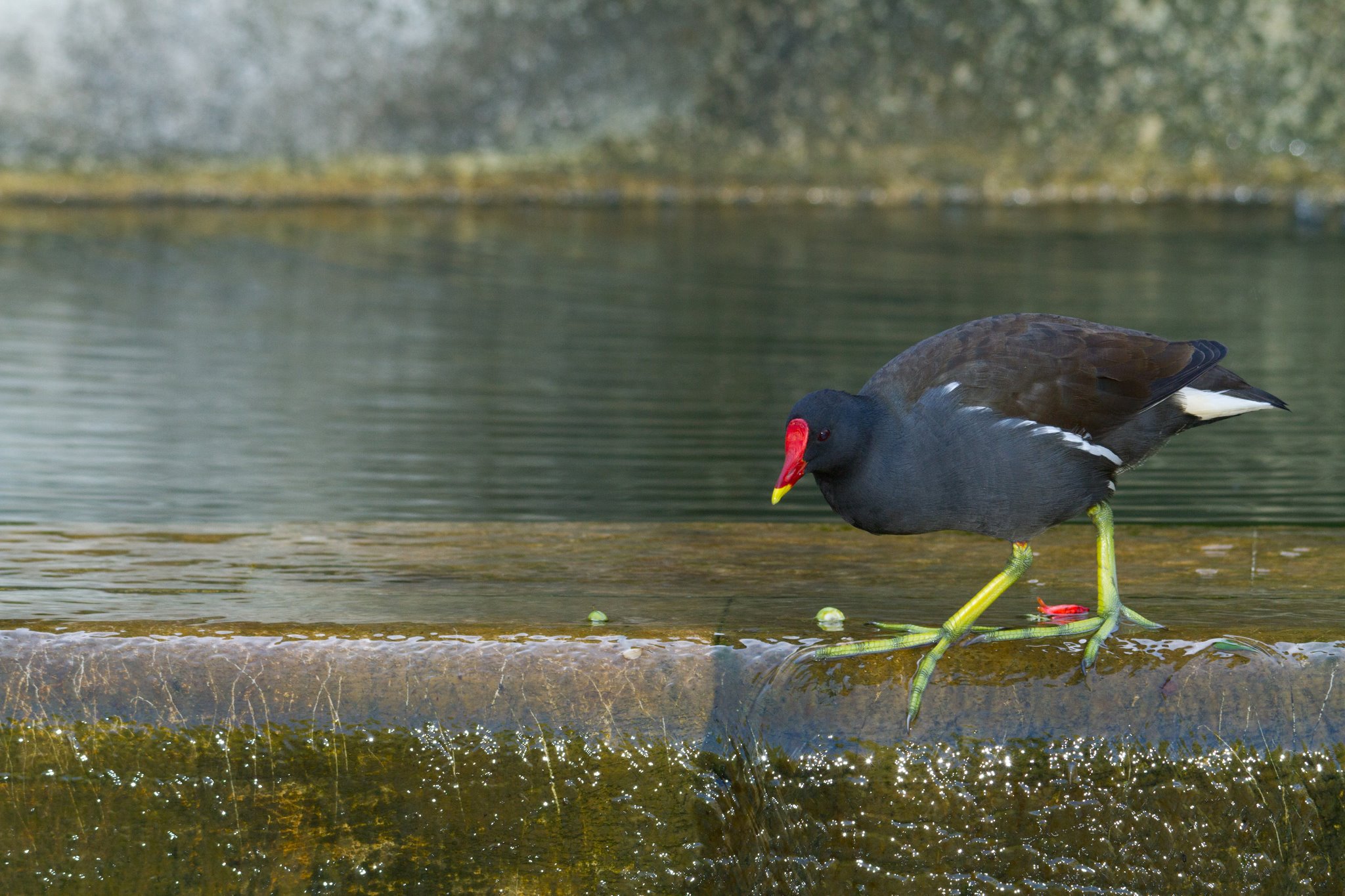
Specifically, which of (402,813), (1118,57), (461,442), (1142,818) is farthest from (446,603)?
(1118,57)

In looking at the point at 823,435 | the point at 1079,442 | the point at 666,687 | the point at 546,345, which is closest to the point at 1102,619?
the point at 1079,442

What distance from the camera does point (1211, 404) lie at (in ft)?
8.26

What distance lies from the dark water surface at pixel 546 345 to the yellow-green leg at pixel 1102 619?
6.43 feet

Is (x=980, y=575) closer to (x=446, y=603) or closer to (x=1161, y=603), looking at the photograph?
(x=1161, y=603)

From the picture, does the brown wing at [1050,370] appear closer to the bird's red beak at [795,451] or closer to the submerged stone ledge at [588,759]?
the bird's red beak at [795,451]

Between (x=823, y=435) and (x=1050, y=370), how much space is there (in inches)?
15.6

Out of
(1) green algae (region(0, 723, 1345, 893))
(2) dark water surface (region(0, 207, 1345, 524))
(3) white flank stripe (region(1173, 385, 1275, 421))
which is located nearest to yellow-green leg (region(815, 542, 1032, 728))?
(1) green algae (region(0, 723, 1345, 893))

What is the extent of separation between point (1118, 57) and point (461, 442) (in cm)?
1085

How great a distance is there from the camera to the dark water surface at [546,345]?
4.94 meters

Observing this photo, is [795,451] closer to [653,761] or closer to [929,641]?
[929,641]

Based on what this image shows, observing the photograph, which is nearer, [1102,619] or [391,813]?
[391,813]

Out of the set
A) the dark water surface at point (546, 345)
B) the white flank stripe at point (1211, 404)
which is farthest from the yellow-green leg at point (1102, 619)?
the dark water surface at point (546, 345)

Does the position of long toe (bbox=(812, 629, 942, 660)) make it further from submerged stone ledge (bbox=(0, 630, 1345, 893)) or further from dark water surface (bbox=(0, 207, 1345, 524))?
dark water surface (bbox=(0, 207, 1345, 524))

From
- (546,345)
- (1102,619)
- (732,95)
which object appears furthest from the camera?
(732,95)
